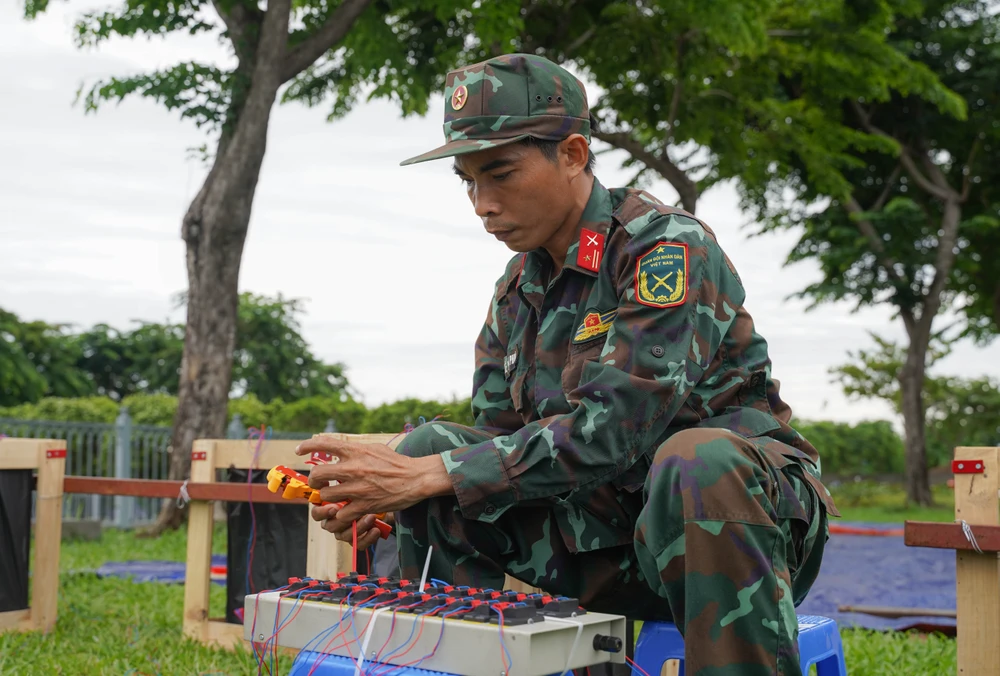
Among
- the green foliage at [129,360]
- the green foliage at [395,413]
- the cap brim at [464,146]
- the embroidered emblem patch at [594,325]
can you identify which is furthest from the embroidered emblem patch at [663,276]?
the green foliage at [129,360]

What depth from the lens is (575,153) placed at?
228 centimetres

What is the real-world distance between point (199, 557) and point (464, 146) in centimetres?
272

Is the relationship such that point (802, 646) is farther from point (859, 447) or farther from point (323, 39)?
point (859, 447)

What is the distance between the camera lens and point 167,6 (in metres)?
10.3

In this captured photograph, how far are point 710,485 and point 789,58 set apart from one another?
14510 millimetres

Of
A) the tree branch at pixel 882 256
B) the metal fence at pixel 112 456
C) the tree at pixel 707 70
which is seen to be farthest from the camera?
the tree branch at pixel 882 256

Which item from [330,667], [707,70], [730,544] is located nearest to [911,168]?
[707,70]

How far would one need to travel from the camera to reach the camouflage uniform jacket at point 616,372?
1.96 metres

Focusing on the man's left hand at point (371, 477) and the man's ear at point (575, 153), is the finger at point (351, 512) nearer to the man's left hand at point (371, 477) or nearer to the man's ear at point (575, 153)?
the man's left hand at point (371, 477)

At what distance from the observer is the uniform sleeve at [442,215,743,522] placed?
1939 millimetres

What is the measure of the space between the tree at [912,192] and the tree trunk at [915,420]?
0.06 ft

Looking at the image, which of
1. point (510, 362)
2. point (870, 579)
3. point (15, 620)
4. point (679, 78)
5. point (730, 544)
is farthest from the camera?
point (679, 78)

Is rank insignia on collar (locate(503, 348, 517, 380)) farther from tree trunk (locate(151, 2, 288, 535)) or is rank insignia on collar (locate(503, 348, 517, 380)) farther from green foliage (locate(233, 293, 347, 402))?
green foliage (locate(233, 293, 347, 402))

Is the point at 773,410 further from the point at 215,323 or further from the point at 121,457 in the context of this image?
the point at 121,457
